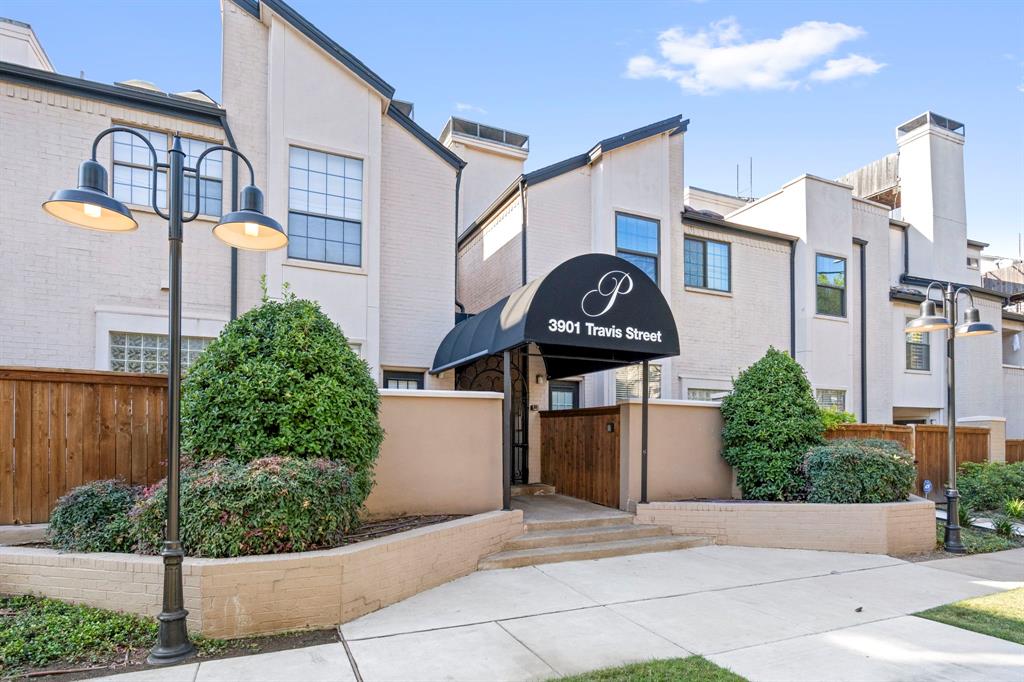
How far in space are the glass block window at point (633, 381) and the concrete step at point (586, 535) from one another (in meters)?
4.32

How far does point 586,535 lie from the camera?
8.20 meters

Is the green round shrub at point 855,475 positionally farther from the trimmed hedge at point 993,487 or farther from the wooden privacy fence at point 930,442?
the trimmed hedge at point 993,487

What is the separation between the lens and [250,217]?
4.77m

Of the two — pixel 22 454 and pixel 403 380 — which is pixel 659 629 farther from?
pixel 403 380

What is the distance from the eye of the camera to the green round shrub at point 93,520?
17.7 ft

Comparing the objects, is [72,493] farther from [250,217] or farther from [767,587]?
[767,587]

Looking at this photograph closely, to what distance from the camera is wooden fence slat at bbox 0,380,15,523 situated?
5.94m

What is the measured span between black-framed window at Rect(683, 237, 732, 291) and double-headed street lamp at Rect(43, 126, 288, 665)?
1100 cm

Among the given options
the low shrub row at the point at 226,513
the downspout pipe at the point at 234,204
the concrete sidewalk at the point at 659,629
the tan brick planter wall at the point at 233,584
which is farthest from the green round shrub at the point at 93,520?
the downspout pipe at the point at 234,204

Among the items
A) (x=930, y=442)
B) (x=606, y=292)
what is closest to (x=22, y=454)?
(x=606, y=292)

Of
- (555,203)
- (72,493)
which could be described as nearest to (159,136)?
(72,493)

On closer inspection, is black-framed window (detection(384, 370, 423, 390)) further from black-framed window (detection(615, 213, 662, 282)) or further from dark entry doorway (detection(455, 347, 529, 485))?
black-framed window (detection(615, 213, 662, 282))

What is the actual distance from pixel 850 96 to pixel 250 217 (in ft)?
46.2

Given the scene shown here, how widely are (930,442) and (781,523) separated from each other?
660 centimetres
